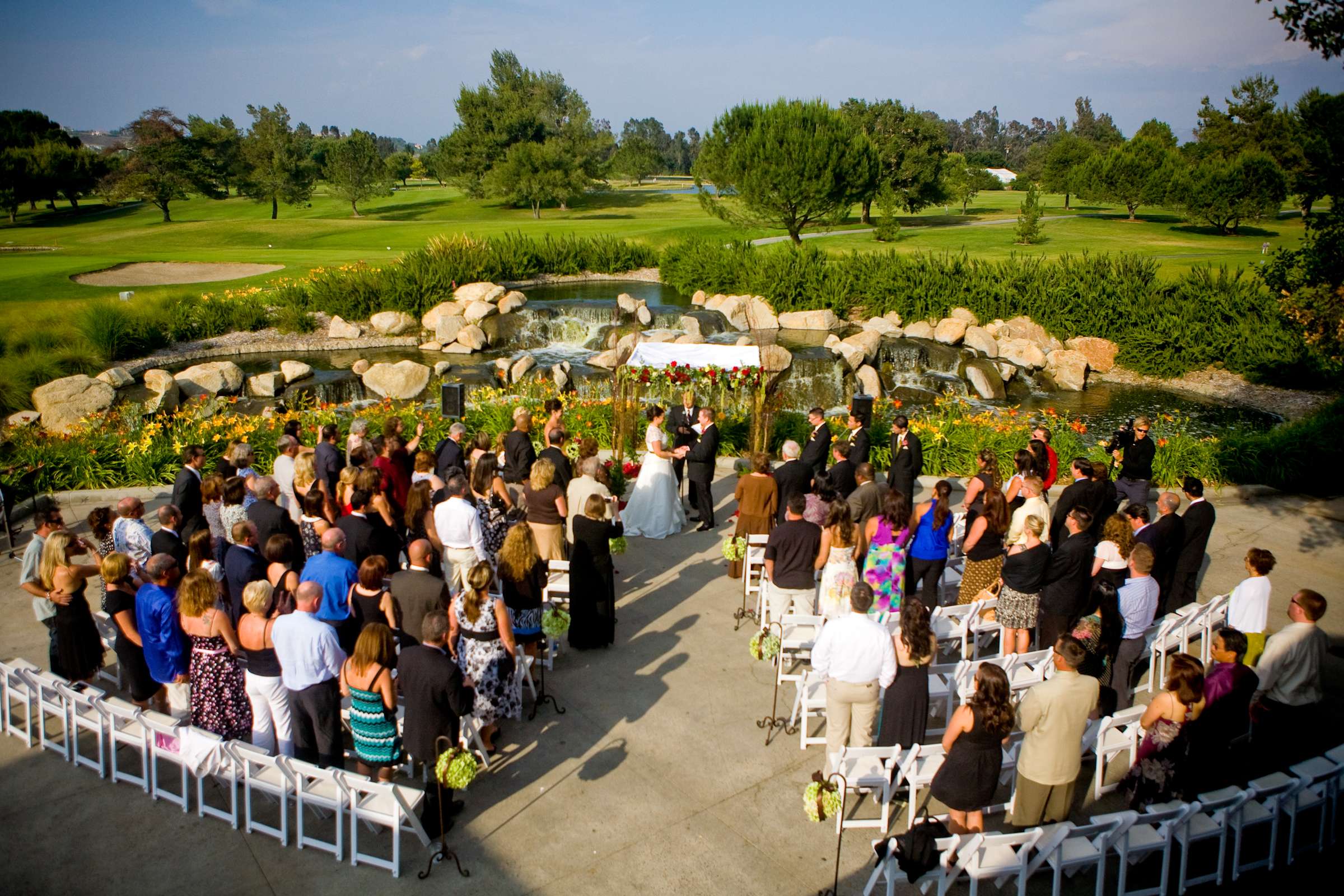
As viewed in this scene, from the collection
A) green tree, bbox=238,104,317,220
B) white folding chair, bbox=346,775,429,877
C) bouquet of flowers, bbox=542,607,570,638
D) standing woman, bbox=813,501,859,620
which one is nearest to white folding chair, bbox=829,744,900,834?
standing woman, bbox=813,501,859,620

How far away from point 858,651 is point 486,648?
2.88m

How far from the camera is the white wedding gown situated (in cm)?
1143

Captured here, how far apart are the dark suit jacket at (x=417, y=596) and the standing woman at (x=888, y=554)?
401 cm

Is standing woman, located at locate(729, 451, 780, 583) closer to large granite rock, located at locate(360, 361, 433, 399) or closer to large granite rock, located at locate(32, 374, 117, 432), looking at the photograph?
large granite rock, located at locate(360, 361, 433, 399)

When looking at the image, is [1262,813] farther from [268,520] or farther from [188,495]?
[188,495]

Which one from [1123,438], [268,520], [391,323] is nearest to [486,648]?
[268,520]

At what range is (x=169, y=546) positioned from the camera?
310 inches

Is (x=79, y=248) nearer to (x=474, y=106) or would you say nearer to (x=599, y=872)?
(x=474, y=106)

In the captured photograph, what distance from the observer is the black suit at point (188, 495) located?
9.07m

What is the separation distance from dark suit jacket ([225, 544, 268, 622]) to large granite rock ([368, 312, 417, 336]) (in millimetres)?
23737

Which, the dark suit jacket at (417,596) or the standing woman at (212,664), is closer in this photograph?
the standing woman at (212,664)

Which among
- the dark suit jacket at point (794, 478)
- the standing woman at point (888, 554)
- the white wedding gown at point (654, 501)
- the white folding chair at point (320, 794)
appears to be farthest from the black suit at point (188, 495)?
the standing woman at point (888, 554)

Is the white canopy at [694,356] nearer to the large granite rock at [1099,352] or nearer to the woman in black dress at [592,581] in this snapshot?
the woman in black dress at [592,581]

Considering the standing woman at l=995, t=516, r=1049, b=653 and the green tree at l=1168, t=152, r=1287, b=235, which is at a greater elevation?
the green tree at l=1168, t=152, r=1287, b=235
